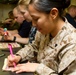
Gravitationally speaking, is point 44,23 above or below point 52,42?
above

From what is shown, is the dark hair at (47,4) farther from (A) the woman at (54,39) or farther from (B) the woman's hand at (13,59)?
(B) the woman's hand at (13,59)

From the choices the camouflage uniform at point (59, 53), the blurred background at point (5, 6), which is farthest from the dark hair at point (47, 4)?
the blurred background at point (5, 6)

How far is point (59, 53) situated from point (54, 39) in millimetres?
97

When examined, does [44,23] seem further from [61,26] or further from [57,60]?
[57,60]

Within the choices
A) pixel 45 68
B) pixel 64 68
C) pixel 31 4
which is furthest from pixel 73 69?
pixel 31 4

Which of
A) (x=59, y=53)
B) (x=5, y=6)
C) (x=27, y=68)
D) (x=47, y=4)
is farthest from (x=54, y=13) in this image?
(x=5, y=6)

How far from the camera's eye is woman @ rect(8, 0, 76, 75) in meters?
1.06

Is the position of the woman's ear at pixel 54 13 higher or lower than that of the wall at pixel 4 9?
higher

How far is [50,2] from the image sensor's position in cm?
110

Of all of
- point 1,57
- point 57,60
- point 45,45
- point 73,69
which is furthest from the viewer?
point 1,57

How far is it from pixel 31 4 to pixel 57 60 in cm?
33

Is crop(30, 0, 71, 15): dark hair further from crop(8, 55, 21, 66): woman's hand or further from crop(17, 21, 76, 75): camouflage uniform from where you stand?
crop(8, 55, 21, 66): woman's hand

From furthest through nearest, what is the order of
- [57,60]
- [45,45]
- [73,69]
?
[45,45] < [57,60] < [73,69]

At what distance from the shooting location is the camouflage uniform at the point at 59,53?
105 centimetres
